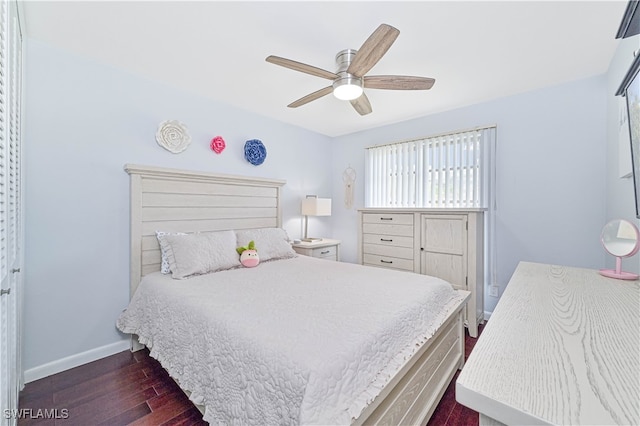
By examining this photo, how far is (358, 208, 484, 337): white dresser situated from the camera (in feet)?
8.69

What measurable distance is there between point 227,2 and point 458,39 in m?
1.51

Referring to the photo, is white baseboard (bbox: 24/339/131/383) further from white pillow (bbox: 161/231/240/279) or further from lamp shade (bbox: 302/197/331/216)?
lamp shade (bbox: 302/197/331/216)

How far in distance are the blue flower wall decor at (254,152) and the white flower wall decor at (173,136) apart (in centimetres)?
66

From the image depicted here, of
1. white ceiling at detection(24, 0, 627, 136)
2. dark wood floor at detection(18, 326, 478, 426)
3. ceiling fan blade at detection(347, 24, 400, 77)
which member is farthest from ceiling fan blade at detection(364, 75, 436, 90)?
dark wood floor at detection(18, 326, 478, 426)

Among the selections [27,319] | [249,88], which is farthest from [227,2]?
[27,319]

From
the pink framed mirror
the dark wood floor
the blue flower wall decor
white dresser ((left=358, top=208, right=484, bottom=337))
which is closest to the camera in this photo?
the pink framed mirror

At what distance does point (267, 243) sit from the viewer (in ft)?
9.14

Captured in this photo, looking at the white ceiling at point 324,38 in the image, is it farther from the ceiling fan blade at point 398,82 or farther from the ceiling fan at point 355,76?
the ceiling fan blade at point 398,82

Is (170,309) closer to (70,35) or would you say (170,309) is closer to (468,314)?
(70,35)

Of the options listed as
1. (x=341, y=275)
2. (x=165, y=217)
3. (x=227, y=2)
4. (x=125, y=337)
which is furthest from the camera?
(x=165, y=217)

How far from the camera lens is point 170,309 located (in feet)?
5.62

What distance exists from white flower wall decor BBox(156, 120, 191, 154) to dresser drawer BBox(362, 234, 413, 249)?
2.25 meters

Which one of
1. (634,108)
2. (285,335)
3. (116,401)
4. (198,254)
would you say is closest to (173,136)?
(198,254)

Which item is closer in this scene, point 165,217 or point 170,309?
point 170,309
